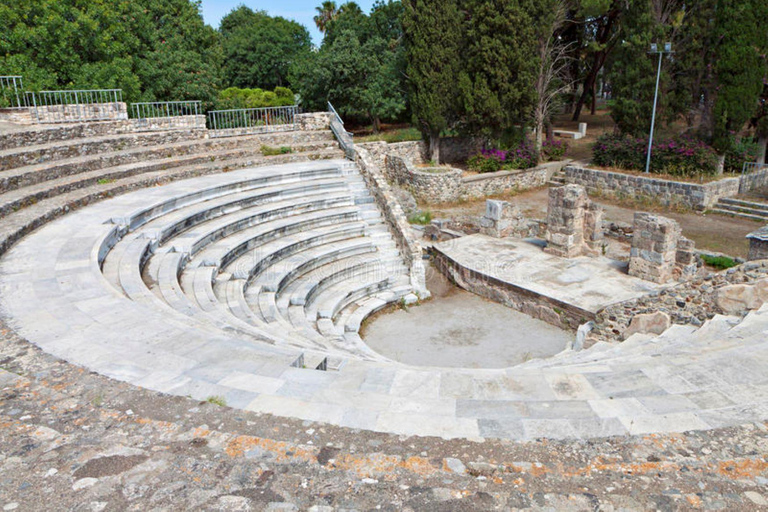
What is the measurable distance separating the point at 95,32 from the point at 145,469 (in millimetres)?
18174

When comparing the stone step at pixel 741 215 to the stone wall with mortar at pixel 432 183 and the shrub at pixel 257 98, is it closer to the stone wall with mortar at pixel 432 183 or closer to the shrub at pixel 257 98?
the stone wall with mortar at pixel 432 183

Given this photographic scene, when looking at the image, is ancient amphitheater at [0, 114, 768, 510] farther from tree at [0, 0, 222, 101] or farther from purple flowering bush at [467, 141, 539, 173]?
purple flowering bush at [467, 141, 539, 173]

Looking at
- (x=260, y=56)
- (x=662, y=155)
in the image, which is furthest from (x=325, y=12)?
(x=662, y=155)

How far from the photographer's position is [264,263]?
37.6 feet

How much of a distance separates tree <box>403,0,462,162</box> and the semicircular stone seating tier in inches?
481

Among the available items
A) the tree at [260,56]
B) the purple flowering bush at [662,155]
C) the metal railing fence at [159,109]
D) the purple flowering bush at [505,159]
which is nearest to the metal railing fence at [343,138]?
the metal railing fence at [159,109]

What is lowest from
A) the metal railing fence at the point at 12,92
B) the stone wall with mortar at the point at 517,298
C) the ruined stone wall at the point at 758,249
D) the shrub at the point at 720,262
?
the stone wall with mortar at the point at 517,298

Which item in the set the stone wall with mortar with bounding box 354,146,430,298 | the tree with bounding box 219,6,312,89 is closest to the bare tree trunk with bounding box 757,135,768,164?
the stone wall with mortar with bounding box 354,146,430,298

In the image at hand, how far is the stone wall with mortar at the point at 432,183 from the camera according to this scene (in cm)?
2119

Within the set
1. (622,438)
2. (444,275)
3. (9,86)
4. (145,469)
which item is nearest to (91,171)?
(9,86)

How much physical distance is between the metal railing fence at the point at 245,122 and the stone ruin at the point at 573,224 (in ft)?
32.0

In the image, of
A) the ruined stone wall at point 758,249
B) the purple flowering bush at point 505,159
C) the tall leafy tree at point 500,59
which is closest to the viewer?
the ruined stone wall at point 758,249

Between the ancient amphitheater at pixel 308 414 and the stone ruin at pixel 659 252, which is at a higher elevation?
the ancient amphitheater at pixel 308 414

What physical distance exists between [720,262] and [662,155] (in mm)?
9399
